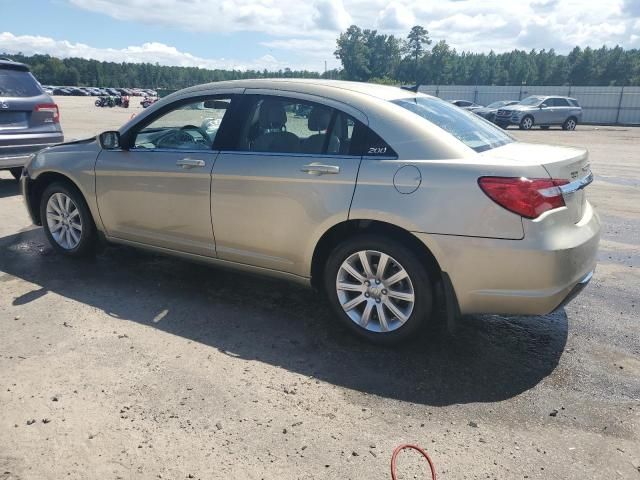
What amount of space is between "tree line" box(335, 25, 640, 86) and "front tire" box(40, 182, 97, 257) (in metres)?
95.2

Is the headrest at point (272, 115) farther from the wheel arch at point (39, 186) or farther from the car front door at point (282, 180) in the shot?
the wheel arch at point (39, 186)

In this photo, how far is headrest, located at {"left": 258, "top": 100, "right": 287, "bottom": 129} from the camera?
3922 millimetres

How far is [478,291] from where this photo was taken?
321 centimetres

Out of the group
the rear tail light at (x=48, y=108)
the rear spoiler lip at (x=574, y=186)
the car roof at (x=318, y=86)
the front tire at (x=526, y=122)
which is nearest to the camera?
the rear spoiler lip at (x=574, y=186)

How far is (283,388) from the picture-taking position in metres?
3.11

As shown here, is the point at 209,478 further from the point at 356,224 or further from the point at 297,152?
the point at 297,152

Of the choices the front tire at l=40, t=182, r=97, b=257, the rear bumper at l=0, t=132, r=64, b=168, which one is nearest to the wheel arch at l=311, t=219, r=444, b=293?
the front tire at l=40, t=182, r=97, b=257

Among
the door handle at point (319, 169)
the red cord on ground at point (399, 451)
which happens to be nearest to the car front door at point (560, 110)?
the door handle at point (319, 169)

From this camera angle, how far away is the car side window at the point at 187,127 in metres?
4.20

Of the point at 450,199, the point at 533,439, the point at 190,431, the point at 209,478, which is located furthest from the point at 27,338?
the point at 533,439

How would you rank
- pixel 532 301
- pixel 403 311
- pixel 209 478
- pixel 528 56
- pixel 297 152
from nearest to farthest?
pixel 209 478 < pixel 532 301 < pixel 403 311 < pixel 297 152 < pixel 528 56

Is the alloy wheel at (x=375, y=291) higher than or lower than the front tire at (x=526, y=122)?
higher

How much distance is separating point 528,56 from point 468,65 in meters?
14.9

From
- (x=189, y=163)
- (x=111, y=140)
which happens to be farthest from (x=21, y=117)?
(x=189, y=163)
